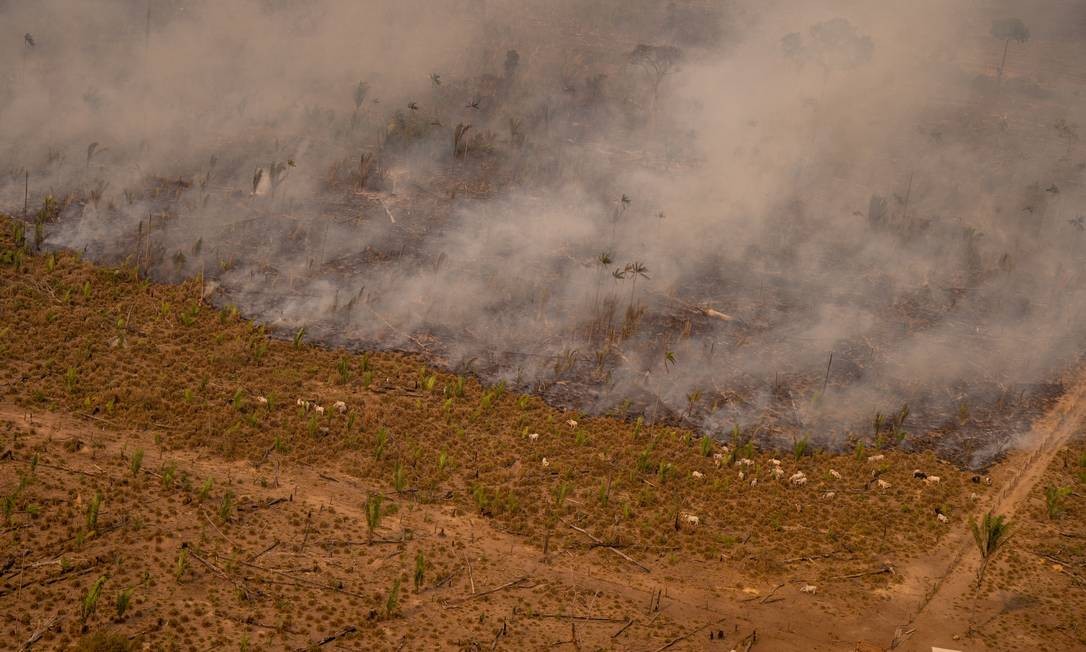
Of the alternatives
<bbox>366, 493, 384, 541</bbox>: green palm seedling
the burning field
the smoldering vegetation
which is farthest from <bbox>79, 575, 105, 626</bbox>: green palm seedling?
the smoldering vegetation

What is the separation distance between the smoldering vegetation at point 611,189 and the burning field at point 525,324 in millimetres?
206

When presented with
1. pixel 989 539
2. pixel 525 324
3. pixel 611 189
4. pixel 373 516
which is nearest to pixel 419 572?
pixel 373 516

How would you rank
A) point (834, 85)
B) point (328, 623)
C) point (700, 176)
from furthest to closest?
1. point (834, 85)
2. point (700, 176)
3. point (328, 623)

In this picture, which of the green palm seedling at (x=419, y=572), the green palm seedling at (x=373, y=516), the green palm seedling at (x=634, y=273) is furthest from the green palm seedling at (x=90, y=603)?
the green palm seedling at (x=634, y=273)

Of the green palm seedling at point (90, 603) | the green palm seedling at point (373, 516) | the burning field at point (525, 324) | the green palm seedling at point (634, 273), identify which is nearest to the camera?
the green palm seedling at point (90, 603)

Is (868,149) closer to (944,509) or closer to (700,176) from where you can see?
→ (700,176)

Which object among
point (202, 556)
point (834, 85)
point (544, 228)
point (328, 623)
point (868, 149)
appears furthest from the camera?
point (834, 85)

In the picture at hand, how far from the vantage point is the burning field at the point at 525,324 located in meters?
17.7

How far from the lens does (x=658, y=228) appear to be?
35.4 meters

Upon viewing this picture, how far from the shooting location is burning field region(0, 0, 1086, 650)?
1767 centimetres

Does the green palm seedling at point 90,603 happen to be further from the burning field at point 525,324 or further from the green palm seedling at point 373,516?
the green palm seedling at point 373,516

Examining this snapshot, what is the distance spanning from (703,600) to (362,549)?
273 inches

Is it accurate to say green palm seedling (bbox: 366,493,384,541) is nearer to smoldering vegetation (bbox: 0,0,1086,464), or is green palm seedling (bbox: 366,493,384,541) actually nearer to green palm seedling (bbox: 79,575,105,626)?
green palm seedling (bbox: 79,575,105,626)

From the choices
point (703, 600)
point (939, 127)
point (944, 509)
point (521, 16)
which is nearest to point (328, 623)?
point (703, 600)
